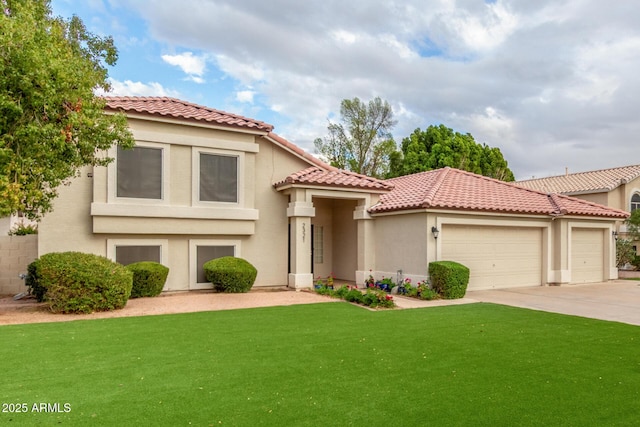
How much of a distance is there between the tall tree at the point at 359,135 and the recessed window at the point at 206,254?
93.7 ft

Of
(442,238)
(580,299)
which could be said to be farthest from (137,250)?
(580,299)

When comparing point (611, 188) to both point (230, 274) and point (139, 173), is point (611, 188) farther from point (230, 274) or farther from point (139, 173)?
point (139, 173)

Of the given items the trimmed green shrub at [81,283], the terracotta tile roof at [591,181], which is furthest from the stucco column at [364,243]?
the terracotta tile roof at [591,181]

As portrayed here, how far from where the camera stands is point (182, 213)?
47.0 ft

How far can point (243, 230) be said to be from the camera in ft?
50.2

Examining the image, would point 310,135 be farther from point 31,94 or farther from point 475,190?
point 31,94

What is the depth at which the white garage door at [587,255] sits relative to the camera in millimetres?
18594

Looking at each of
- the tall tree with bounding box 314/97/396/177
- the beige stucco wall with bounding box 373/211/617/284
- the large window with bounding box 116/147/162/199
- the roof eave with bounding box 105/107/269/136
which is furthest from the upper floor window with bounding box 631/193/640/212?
the large window with bounding box 116/147/162/199

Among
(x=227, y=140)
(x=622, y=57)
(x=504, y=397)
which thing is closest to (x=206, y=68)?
(x=227, y=140)

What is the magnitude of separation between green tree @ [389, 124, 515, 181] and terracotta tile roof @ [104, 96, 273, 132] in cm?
2678

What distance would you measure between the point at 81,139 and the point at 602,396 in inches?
438

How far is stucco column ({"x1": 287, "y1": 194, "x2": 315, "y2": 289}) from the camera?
15398mm

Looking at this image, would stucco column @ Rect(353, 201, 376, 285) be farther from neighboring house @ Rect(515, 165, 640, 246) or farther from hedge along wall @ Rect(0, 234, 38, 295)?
neighboring house @ Rect(515, 165, 640, 246)

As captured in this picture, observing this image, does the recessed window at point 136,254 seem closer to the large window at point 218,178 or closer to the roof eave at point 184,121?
the large window at point 218,178
